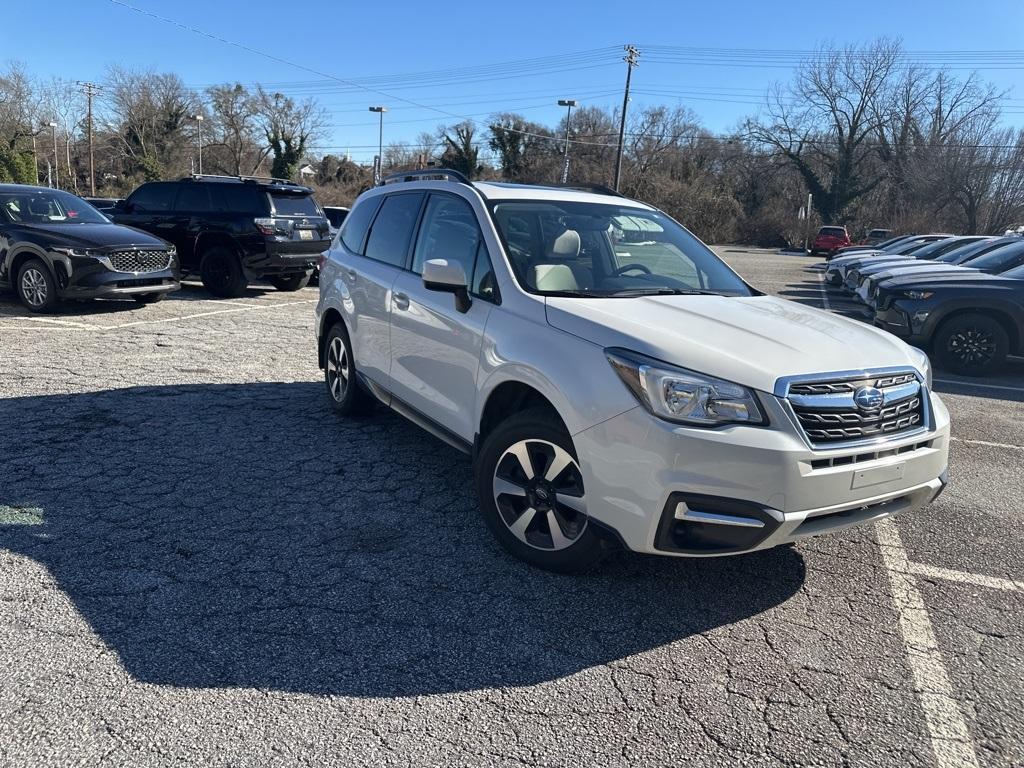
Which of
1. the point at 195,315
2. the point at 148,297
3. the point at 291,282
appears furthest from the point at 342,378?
the point at 291,282

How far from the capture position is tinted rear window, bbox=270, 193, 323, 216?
1215cm

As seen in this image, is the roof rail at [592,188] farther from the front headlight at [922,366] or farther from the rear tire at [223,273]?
the rear tire at [223,273]

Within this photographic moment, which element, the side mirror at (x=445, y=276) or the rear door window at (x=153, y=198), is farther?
the rear door window at (x=153, y=198)

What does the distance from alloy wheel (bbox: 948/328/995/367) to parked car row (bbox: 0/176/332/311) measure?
948 centimetres

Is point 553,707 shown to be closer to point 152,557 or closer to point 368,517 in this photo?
point 368,517

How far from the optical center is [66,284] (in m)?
9.64

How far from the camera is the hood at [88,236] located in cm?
972

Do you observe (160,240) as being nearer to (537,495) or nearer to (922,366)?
(537,495)

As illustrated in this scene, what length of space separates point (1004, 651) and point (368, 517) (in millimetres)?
3019

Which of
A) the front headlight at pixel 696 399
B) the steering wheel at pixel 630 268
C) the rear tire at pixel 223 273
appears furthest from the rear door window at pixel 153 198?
the front headlight at pixel 696 399

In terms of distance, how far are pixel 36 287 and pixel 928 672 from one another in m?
10.7

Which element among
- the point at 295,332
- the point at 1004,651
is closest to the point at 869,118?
the point at 295,332

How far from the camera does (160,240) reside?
35.1ft

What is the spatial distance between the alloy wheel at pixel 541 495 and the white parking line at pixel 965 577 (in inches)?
72.1
